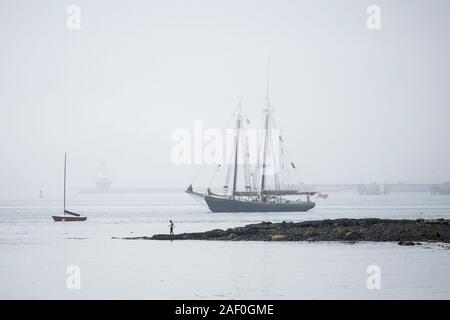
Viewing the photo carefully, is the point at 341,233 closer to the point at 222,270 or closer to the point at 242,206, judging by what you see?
the point at 222,270

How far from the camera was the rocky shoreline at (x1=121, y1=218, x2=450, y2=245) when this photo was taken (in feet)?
203

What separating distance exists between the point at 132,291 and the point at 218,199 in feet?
326

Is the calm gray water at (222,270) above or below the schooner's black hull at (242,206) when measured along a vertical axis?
below

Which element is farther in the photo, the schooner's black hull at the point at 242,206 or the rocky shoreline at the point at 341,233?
the schooner's black hull at the point at 242,206

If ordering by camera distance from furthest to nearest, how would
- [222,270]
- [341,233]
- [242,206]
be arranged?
[242,206]
[341,233]
[222,270]

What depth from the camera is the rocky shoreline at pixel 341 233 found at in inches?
2436

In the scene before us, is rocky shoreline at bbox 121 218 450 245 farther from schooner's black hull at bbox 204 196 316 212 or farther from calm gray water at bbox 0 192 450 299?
schooner's black hull at bbox 204 196 316 212

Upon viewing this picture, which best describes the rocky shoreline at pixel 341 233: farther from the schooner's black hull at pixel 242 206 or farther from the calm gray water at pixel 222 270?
the schooner's black hull at pixel 242 206

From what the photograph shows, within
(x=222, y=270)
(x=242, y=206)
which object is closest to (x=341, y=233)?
(x=222, y=270)

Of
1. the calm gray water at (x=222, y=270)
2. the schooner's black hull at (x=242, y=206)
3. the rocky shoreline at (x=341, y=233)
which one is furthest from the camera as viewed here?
the schooner's black hull at (x=242, y=206)

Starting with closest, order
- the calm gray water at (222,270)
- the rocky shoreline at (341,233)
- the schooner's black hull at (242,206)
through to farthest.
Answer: the calm gray water at (222,270)
the rocky shoreline at (341,233)
the schooner's black hull at (242,206)

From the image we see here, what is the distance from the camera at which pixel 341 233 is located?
64.4 meters

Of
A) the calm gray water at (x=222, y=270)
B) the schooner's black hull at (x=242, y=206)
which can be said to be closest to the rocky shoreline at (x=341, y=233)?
the calm gray water at (x=222, y=270)

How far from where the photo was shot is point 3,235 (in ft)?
260
